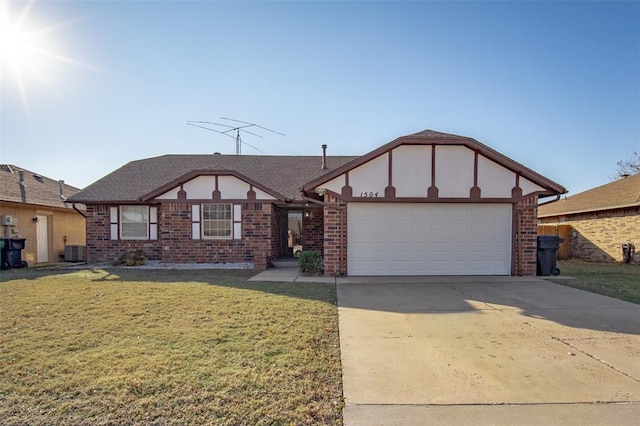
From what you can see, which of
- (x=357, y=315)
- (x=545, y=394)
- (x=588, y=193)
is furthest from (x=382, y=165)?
(x=588, y=193)

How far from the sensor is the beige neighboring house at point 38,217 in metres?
15.9

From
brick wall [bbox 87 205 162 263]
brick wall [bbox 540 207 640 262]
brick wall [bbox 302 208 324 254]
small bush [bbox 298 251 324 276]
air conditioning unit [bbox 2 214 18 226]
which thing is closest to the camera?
small bush [bbox 298 251 324 276]

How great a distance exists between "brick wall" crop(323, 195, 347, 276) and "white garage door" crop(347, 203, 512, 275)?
174 mm

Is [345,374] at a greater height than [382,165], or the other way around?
[382,165]

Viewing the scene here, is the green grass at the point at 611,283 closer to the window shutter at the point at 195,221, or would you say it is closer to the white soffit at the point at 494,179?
the white soffit at the point at 494,179

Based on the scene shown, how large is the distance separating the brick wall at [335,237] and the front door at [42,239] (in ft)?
49.3

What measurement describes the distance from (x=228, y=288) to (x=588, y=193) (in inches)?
817

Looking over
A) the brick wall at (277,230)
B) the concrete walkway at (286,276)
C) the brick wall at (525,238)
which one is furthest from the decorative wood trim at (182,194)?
the brick wall at (525,238)

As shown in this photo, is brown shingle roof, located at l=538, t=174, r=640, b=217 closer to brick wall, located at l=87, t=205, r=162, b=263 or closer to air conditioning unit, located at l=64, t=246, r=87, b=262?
brick wall, located at l=87, t=205, r=162, b=263

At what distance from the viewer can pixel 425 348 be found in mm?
4812

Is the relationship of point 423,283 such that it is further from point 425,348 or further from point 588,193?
point 588,193

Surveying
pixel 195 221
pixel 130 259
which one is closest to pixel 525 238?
pixel 195 221

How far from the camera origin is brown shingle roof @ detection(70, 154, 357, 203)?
1464 centimetres

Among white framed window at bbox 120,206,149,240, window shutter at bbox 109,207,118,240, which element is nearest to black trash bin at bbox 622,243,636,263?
white framed window at bbox 120,206,149,240
